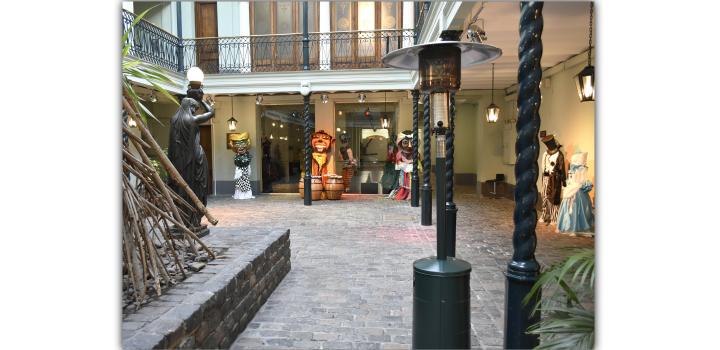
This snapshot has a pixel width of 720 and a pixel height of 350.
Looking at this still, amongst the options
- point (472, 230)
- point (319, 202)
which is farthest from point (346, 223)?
point (319, 202)

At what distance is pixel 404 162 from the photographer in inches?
426

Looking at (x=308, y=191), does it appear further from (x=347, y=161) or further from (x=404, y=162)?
(x=347, y=161)

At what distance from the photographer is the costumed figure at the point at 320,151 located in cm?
1156

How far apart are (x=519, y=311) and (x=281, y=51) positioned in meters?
10.3

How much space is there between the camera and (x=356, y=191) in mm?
13141

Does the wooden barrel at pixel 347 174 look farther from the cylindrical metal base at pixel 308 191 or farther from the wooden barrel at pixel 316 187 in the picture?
the cylindrical metal base at pixel 308 191

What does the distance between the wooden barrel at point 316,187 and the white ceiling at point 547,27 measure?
5.09 metres

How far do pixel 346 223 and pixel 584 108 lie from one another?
4.32 m

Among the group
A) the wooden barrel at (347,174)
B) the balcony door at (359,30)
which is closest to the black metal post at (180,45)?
the balcony door at (359,30)

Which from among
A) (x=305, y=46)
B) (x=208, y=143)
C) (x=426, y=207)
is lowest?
(x=426, y=207)

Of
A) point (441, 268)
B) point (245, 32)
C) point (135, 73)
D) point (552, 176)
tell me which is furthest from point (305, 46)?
point (441, 268)

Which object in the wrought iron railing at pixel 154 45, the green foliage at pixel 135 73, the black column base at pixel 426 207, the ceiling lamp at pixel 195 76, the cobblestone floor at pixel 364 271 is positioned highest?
the wrought iron railing at pixel 154 45
